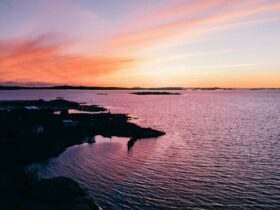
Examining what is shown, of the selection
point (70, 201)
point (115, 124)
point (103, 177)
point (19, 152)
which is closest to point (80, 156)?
point (19, 152)

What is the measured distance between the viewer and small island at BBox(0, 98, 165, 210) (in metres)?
27.2

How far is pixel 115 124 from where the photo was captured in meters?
82.2

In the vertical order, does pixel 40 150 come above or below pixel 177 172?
above

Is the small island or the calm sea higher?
the small island

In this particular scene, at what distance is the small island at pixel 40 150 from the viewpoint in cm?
2723

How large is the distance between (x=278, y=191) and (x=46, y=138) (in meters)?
44.5

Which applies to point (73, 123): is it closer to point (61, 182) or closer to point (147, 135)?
point (147, 135)

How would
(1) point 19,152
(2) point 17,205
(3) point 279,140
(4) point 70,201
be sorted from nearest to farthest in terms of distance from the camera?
(2) point 17,205 < (4) point 70,201 < (1) point 19,152 < (3) point 279,140

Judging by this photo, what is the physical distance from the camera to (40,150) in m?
51.5

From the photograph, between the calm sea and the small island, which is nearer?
the small island

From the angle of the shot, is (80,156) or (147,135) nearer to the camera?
(80,156)

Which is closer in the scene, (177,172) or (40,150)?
(177,172)

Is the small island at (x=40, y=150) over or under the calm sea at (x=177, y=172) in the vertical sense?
over

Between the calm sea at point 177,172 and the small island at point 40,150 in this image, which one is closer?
the small island at point 40,150
